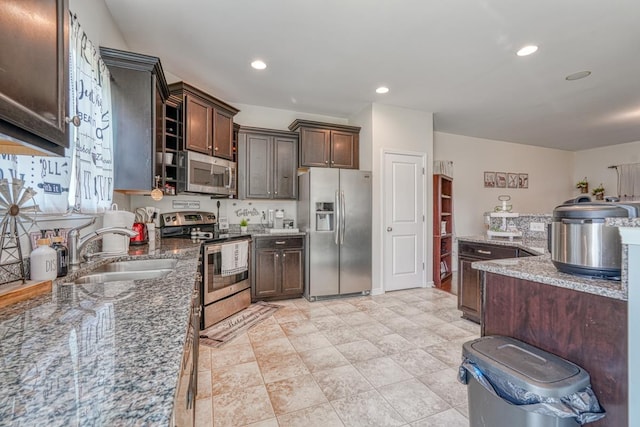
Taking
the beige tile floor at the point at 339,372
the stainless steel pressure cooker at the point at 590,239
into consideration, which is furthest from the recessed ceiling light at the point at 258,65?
the stainless steel pressure cooker at the point at 590,239

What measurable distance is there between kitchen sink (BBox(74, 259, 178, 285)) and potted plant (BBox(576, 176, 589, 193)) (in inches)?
348

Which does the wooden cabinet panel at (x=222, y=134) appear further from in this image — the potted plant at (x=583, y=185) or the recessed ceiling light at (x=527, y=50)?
the potted plant at (x=583, y=185)

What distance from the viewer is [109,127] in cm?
201

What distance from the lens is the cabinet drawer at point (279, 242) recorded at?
12.1ft

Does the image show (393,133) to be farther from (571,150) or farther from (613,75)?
(571,150)

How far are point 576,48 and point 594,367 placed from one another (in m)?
2.94

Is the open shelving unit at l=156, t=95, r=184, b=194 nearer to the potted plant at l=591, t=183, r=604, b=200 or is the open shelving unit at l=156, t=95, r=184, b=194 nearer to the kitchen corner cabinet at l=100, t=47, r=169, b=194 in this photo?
the kitchen corner cabinet at l=100, t=47, r=169, b=194

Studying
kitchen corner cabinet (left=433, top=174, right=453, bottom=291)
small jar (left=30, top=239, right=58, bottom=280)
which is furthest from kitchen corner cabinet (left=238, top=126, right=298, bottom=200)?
small jar (left=30, top=239, right=58, bottom=280)

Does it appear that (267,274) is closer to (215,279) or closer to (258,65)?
(215,279)

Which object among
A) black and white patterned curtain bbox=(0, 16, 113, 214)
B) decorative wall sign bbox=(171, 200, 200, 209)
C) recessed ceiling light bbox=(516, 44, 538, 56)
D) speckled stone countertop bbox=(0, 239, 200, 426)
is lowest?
speckled stone countertop bbox=(0, 239, 200, 426)

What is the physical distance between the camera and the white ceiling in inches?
86.0

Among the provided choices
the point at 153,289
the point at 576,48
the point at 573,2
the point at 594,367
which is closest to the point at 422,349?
the point at 594,367

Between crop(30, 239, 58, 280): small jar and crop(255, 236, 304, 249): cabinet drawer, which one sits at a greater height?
crop(30, 239, 58, 280): small jar

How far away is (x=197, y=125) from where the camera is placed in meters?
3.14
